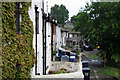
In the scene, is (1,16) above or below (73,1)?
below

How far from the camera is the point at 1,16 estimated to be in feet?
15.3

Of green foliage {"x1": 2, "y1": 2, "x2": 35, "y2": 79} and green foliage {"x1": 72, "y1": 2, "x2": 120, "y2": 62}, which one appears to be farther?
green foliage {"x1": 72, "y1": 2, "x2": 120, "y2": 62}

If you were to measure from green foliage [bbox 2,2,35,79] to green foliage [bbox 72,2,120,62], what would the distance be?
13981mm

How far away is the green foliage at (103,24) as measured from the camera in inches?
787

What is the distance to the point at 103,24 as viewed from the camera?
20.5 m

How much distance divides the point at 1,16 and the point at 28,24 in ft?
8.22

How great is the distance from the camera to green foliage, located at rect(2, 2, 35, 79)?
490cm

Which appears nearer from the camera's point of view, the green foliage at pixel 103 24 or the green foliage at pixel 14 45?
the green foliage at pixel 14 45

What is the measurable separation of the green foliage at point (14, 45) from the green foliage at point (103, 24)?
14.0 m

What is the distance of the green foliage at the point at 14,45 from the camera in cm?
490

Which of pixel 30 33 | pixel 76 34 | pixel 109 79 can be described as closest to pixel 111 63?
pixel 109 79

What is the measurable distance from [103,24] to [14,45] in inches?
647

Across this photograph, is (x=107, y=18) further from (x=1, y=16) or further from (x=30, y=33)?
(x=1, y=16)

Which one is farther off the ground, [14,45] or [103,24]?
[103,24]
